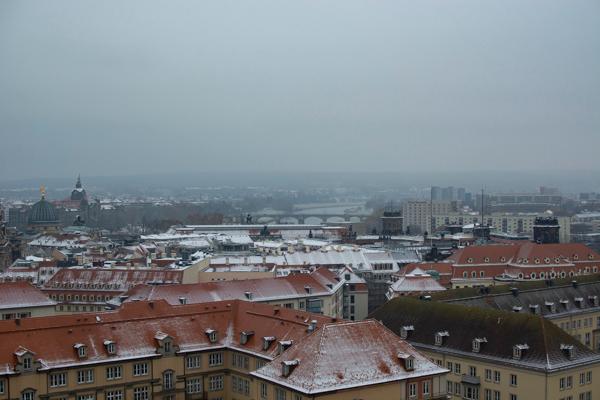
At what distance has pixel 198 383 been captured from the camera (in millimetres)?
54188

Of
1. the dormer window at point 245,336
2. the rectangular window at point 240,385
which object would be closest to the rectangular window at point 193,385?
the rectangular window at point 240,385

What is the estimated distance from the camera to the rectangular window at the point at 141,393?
51500mm

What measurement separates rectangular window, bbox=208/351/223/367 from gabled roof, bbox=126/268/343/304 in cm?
1881

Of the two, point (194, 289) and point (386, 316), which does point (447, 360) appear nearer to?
point (386, 316)

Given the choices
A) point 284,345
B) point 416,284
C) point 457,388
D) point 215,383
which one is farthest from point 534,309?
point 215,383

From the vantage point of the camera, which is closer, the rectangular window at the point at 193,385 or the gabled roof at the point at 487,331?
the gabled roof at the point at 487,331

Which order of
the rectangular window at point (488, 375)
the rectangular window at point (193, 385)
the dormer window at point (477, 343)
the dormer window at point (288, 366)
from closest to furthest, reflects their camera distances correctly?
the dormer window at point (288, 366) < the rectangular window at point (193, 385) < the rectangular window at point (488, 375) < the dormer window at point (477, 343)

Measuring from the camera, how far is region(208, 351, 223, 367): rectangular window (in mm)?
54688

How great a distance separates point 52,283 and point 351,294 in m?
31.3

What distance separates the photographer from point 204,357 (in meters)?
Answer: 54.4

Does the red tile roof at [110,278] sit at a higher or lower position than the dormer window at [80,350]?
lower

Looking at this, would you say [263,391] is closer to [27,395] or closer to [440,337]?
[27,395]

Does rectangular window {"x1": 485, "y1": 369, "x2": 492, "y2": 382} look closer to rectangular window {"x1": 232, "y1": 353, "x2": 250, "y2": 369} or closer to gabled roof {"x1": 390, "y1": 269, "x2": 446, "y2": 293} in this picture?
rectangular window {"x1": 232, "y1": 353, "x2": 250, "y2": 369}

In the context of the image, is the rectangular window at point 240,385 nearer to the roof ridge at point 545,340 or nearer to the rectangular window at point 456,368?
the rectangular window at point 456,368
